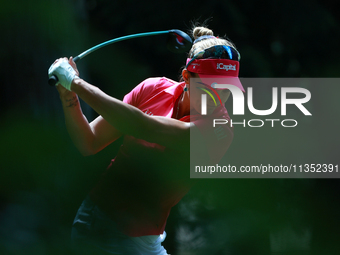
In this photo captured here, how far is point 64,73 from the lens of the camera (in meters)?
1.32

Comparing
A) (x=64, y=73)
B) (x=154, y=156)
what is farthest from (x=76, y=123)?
(x=154, y=156)

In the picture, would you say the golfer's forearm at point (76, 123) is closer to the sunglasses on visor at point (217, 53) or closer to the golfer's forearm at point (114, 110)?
the golfer's forearm at point (114, 110)

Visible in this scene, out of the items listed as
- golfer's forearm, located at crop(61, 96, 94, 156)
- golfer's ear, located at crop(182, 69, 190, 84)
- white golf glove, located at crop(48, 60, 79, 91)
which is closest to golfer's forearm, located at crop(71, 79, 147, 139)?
white golf glove, located at crop(48, 60, 79, 91)

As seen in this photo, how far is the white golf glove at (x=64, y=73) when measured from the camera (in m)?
1.31

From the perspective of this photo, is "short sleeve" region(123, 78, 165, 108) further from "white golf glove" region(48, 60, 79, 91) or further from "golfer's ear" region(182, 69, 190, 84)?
"white golf glove" region(48, 60, 79, 91)

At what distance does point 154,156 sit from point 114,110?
27cm

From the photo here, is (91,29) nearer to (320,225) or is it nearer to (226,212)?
(226,212)

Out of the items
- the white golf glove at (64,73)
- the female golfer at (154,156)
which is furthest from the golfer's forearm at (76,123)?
the white golf glove at (64,73)

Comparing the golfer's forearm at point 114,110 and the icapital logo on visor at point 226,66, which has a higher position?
the icapital logo on visor at point 226,66

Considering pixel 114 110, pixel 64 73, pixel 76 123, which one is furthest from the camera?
pixel 76 123

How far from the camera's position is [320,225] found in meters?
3.16

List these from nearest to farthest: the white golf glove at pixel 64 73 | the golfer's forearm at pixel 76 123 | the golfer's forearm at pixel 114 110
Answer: the golfer's forearm at pixel 114 110, the white golf glove at pixel 64 73, the golfer's forearm at pixel 76 123

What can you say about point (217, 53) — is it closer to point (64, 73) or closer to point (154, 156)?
point (154, 156)

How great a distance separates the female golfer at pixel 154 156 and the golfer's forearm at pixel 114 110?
6cm
